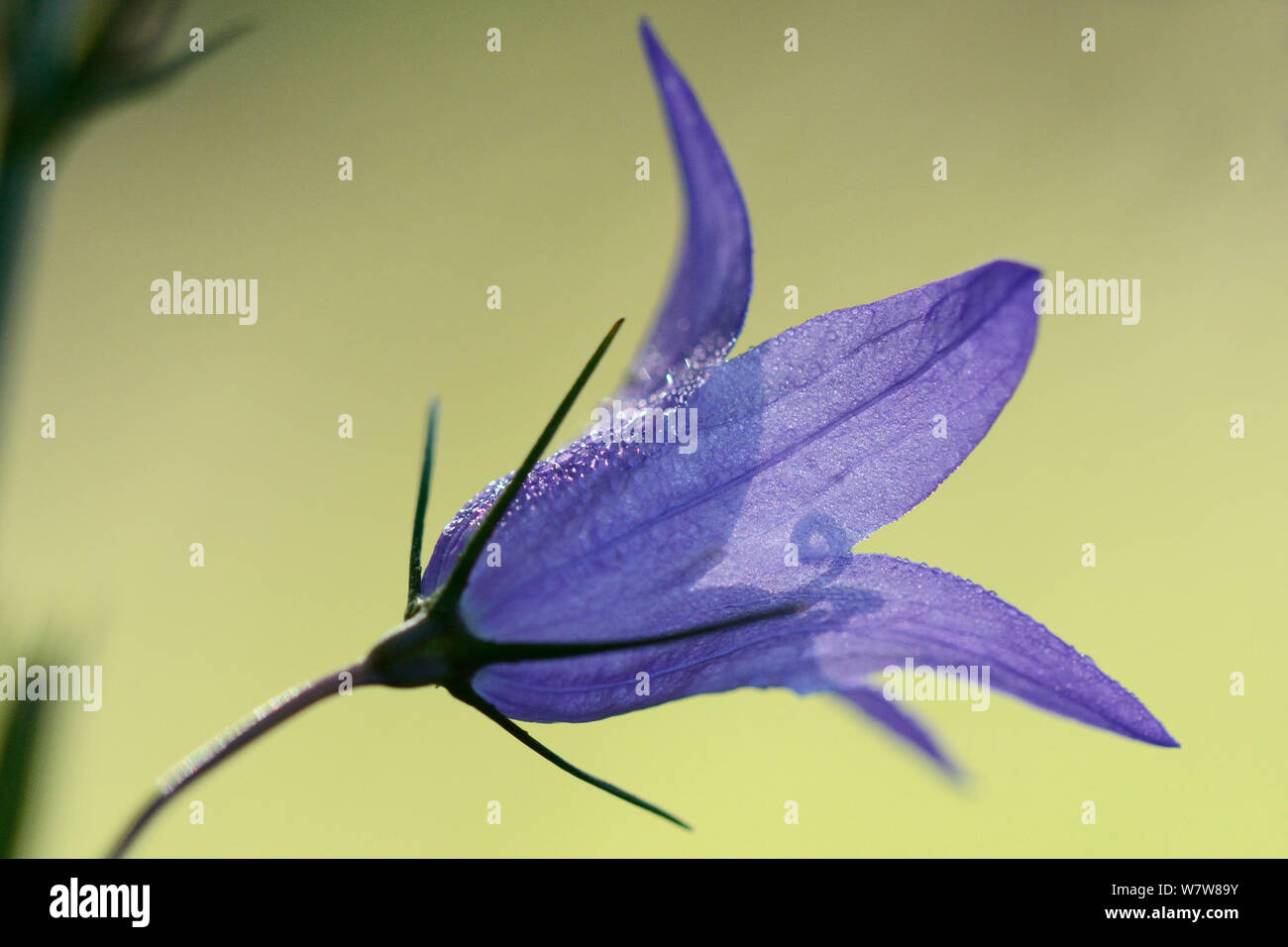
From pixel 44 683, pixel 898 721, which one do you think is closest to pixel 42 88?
pixel 44 683

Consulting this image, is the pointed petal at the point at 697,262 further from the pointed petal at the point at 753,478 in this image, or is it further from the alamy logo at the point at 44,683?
the alamy logo at the point at 44,683

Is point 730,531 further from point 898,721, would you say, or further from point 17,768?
point 17,768

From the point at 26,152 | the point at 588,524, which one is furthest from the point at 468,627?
the point at 26,152

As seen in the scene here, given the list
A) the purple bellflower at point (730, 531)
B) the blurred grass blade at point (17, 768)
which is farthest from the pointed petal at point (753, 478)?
the blurred grass blade at point (17, 768)

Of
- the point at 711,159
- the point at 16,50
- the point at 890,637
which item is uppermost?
the point at 16,50
